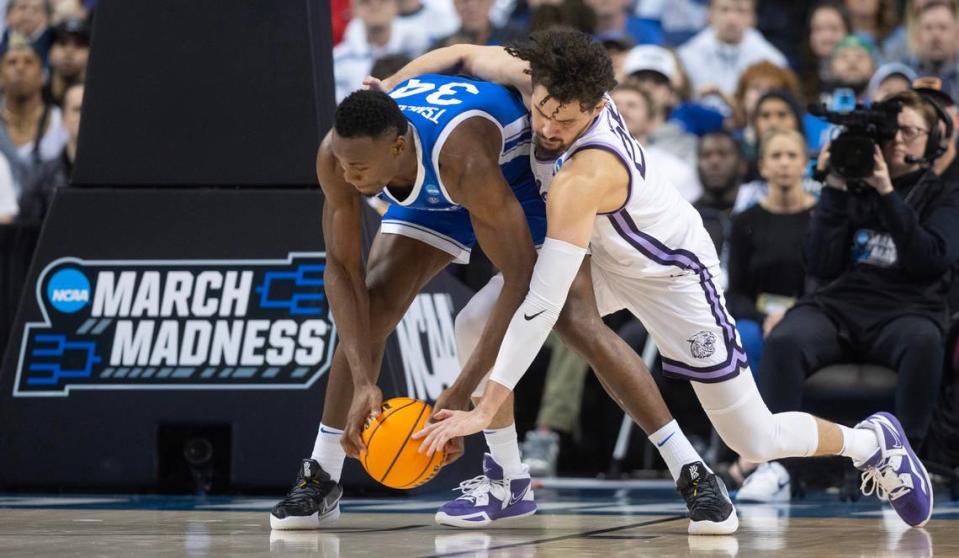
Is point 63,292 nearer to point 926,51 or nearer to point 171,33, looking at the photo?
point 171,33

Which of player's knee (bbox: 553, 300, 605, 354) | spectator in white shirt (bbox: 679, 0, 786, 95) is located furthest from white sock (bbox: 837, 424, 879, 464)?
spectator in white shirt (bbox: 679, 0, 786, 95)

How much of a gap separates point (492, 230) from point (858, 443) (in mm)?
1565

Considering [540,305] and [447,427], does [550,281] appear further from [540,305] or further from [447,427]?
[447,427]

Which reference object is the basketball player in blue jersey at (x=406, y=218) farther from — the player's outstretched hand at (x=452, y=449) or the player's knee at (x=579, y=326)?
the player's knee at (x=579, y=326)

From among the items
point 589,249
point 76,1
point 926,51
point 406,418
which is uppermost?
point 76,1

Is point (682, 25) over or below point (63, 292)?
over

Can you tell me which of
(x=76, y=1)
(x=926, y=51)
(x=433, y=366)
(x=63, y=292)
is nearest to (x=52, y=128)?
(x=76, y=1)

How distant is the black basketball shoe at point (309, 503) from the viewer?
4.93 metres

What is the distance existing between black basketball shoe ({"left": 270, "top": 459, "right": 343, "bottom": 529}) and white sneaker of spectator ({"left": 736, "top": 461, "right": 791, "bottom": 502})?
82.6 inches

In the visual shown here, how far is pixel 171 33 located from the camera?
256 inches

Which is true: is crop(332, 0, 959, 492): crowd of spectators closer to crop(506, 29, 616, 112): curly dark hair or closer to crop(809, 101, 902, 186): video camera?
crop(809, 101, 902, 186): video camera

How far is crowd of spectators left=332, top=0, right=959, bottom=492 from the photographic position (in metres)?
6.64

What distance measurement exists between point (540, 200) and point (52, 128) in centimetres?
585

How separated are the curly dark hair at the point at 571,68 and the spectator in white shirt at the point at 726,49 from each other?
593 cm
